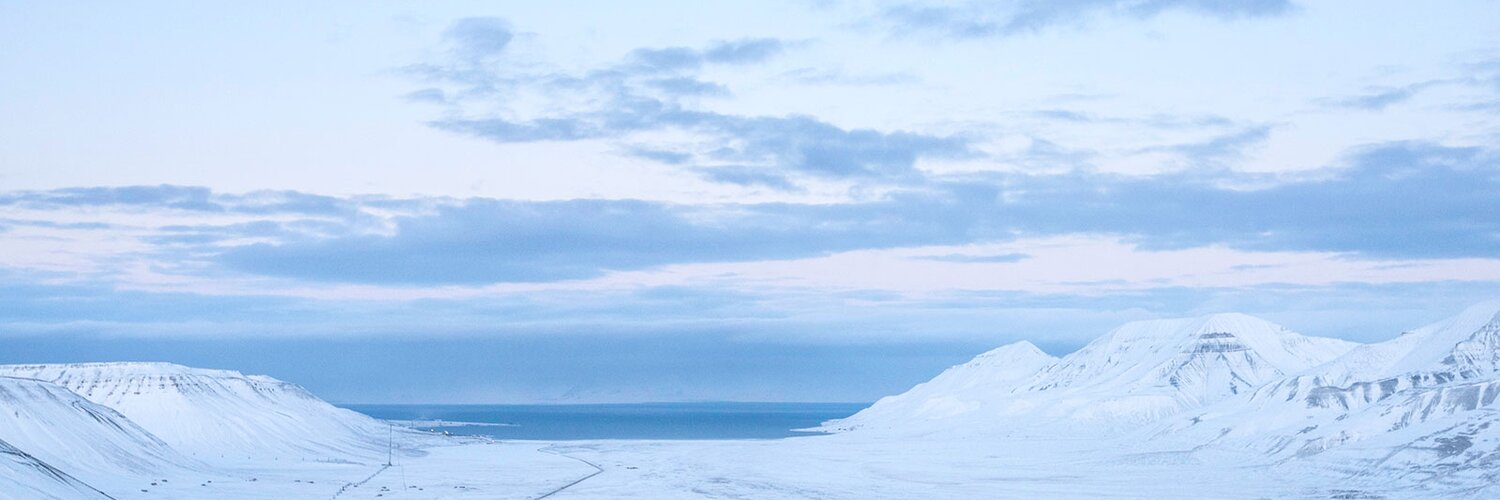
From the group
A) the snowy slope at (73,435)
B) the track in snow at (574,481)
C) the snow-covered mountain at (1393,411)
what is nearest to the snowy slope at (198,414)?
the track in snow at (574,481)

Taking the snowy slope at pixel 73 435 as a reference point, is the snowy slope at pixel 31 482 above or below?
below

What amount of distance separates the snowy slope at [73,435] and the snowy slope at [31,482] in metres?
16.8

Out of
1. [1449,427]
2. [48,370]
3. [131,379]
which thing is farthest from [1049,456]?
[48,370]

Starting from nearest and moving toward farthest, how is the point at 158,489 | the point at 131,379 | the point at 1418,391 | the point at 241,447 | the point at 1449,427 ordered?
1. the point at 158,489
2. the point at 1449,427
3. the point at 1418,391
4. the point at 241,447
5. the point at 131,379

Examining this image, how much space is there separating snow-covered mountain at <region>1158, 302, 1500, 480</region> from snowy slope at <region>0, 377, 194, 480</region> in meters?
94.7

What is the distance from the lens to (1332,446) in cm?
13262

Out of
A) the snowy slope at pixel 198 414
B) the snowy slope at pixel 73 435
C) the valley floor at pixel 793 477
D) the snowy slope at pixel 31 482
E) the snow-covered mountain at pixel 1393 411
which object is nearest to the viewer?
the snowy slope at pixel 31 482

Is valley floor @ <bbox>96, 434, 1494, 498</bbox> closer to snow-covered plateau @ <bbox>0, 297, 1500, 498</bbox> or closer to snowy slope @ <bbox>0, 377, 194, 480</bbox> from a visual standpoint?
snow-covered plateau @ <bbox>0, 297, 1500, 498</bbox>

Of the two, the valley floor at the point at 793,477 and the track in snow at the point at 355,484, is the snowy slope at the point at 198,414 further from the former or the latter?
the track in snow at the point at 355,484

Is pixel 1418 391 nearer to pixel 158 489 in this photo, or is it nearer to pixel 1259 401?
pixel 1259 401

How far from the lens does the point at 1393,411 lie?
133500mm

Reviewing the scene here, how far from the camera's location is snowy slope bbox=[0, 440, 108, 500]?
75331 millimetres

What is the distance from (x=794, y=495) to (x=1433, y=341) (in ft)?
365

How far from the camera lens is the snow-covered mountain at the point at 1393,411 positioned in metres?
113
